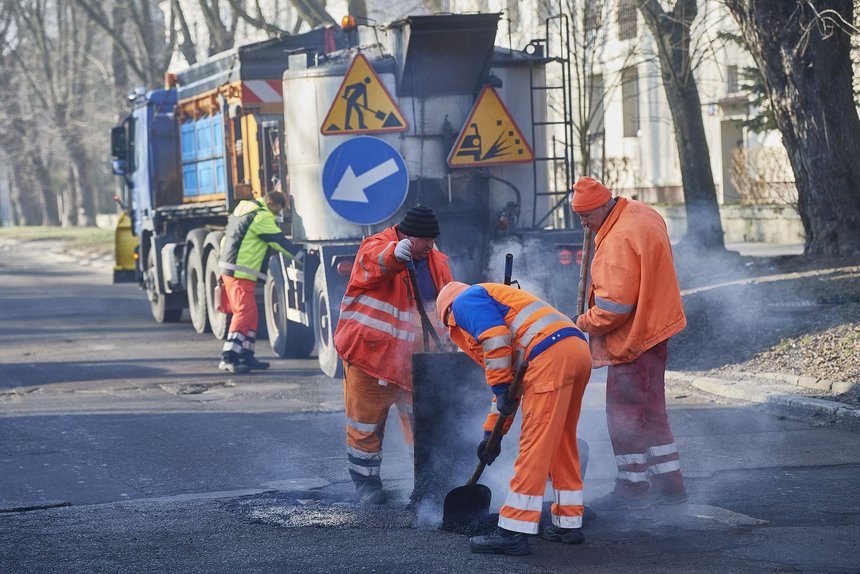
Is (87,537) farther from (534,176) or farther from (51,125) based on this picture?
(51,125)

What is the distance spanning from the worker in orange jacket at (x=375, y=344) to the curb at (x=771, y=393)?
3.36m

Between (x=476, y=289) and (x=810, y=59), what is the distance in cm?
792

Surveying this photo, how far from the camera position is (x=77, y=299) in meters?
21.4

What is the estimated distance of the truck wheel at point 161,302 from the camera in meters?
17.3

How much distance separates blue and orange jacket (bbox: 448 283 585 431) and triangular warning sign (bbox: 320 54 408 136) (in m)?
5.53

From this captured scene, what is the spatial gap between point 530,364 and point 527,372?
47mm

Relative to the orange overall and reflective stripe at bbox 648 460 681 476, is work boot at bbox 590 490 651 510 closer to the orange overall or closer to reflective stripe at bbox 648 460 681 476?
reflective stripe at bbox 648 460 681 476

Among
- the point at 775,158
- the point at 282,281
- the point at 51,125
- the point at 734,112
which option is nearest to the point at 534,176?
the point at 282,281

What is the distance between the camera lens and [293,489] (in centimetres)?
706

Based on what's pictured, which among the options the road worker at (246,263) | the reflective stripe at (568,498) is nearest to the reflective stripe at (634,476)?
the reflective stripe at (568,498)

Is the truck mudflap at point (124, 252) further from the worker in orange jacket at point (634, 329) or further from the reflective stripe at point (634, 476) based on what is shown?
the reflective stripe at point (634, 476)

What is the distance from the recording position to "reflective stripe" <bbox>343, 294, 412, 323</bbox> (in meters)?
6.68

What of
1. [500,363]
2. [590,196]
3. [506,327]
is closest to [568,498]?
[500,363]

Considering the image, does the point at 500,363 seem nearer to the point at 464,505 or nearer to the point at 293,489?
the point at 464,505
